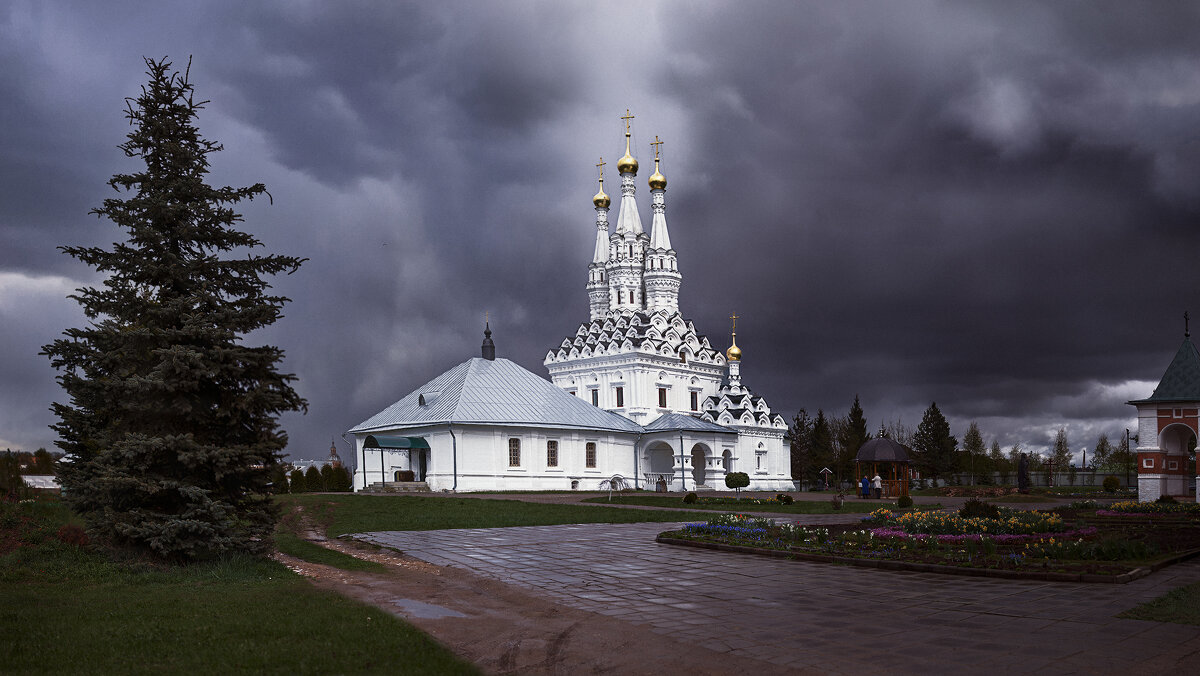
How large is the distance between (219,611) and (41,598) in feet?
8.16

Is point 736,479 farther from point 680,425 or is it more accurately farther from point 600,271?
point 600,271

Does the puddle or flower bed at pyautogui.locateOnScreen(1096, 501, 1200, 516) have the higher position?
the puddle

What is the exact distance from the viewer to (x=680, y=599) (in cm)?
1009

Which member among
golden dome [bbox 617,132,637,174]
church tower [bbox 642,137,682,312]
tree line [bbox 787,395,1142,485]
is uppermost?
golden dome [bbox 617,132,637,174]

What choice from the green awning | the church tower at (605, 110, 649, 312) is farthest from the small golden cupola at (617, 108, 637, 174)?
the green awning

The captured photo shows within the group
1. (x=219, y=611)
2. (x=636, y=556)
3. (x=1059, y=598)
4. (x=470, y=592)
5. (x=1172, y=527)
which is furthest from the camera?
(x=1172, y=527)

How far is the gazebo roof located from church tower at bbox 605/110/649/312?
82.2 ft

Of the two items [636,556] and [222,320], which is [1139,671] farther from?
[222,320]

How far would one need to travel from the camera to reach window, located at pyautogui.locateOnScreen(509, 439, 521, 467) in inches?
1847

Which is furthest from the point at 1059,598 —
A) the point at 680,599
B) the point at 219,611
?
the point at 219,611

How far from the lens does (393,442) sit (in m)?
43.5

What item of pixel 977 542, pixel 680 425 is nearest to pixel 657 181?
pixel 680 425

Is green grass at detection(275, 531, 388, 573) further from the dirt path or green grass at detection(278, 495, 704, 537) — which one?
green grass at detection(278, 495, 704, 537)

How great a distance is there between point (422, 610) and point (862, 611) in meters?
4.66
